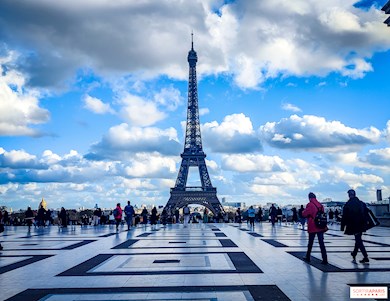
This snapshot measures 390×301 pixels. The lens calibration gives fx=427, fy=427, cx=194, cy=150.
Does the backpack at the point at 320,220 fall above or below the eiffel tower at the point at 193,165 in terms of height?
below

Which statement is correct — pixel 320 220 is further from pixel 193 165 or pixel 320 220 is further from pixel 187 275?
pixel 193 165

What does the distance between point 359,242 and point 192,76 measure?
306ft

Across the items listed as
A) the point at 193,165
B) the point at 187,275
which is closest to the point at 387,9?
the point at 187,275

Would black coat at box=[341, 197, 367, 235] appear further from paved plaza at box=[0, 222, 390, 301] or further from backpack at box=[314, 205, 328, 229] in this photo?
paved plaza at box=[0, 222, 390, 301]

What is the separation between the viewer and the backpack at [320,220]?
11.2 meters

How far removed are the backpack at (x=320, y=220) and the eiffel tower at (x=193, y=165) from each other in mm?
74332

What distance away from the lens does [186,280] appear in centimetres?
846

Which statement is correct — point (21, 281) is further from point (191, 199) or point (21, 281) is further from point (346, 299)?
point (191, 199)


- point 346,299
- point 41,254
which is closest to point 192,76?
point 41,254

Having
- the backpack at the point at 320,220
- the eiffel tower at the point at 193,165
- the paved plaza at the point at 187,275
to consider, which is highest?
the eiffel tower at the point at 193,165

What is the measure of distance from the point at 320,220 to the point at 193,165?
84.4 meters

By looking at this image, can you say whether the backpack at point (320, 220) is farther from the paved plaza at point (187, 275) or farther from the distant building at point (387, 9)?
the distant building at point (387, 9)

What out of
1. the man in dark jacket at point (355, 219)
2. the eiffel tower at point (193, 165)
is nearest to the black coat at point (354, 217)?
the man in dark jacket at point (355, 219)

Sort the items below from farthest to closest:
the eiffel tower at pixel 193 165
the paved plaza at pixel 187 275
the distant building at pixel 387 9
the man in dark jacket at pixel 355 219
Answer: the eiffel tower at pixel 193 165, the distant building at pixel 387 9, the man in dark jacket at pixel 355 219, the paved plaza at pixel 187 275
